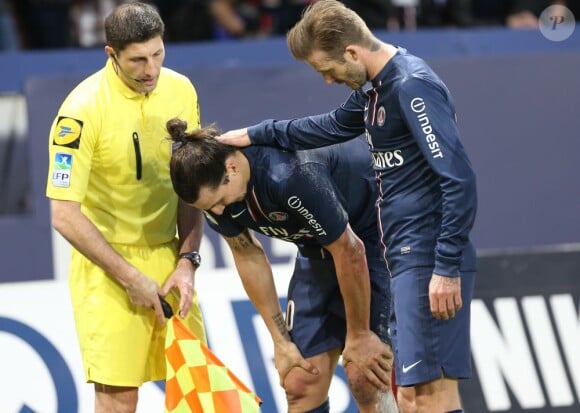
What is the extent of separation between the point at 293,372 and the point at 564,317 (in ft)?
5.72

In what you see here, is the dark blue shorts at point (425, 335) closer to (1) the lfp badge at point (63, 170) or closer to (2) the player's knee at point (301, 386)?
(2) the player's knee at point (301, 386)

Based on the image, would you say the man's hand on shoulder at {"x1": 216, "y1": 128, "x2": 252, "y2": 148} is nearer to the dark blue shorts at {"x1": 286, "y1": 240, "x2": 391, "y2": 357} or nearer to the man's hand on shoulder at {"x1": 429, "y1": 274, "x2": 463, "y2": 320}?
the dark blue shorts at {"x1": 286, "y1": 240, "x2": 391, "y2": 357}

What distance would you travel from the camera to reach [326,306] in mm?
4742

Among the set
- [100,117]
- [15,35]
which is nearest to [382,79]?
[100,117]

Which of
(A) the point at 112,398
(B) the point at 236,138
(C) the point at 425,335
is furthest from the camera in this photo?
(A) the point at 112,398

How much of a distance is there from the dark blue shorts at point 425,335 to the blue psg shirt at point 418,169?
0.07 meters

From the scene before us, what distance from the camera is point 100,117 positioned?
4473 mm

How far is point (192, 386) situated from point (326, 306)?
0.62 meters

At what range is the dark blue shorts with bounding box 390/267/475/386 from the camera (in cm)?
406

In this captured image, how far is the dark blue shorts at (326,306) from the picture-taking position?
4723 mm

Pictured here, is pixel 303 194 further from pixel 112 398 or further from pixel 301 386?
pixel 112 398


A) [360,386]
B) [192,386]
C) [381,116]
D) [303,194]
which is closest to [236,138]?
[303,194]

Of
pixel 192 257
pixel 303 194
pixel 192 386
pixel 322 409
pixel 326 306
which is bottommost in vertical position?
pixel 322 409

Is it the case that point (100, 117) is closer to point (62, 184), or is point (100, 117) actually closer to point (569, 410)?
point (62, 184)
